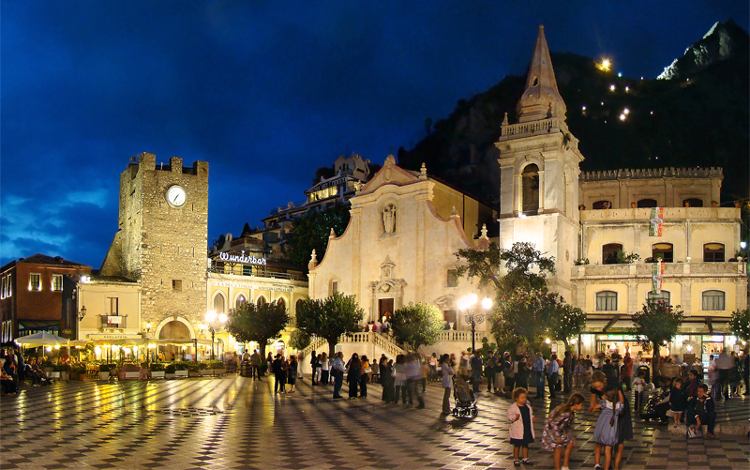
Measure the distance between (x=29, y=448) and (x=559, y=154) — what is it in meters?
35.0

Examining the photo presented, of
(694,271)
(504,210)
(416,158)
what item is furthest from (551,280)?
(416,158)

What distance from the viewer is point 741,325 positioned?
127 feet

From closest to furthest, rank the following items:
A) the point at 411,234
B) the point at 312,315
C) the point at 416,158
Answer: the point at 312,315, the point at 411,234, the point at 416,158

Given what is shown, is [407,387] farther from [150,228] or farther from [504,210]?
[150,228]

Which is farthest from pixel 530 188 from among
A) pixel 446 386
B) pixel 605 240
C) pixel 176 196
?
pixel 446 386

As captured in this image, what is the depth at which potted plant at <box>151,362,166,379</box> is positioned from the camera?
3867cm

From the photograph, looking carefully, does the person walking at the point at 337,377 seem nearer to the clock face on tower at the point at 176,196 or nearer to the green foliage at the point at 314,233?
the clock face on tower at the point at 176,196

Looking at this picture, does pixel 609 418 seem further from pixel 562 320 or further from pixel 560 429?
pixel 562 320

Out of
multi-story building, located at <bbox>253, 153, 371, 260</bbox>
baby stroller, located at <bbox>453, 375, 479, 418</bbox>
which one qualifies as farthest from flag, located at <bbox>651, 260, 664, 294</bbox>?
multi-story building, located at <bbox>253, 153, 371, 260</bbox>

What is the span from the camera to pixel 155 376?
3869 centimetres

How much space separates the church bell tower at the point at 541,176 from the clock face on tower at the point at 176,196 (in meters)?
22.0

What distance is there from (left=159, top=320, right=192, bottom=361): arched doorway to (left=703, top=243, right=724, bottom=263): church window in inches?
1279

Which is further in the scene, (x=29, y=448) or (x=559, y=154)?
(x=559, y=154)

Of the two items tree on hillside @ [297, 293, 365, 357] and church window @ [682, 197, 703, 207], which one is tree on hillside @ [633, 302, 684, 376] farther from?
church window @ [682, 197, 703, 207]
